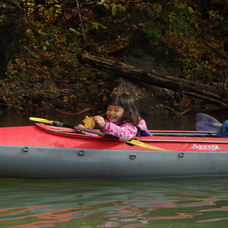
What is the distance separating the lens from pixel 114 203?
4094mm

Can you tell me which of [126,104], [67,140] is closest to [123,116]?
[126,104]

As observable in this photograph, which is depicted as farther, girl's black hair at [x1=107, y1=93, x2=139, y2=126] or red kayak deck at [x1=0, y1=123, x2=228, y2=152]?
girl's black hair at [x1=107, y1=93, x2=139, y2=126]

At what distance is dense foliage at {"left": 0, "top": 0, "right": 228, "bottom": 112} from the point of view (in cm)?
1161

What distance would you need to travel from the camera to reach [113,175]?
511 centimetres

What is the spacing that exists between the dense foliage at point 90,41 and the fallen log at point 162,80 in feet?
2.40

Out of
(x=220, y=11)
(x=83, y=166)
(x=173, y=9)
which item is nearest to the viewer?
(x=83, y=166)

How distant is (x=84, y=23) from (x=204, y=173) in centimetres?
926

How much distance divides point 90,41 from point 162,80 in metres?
3.34

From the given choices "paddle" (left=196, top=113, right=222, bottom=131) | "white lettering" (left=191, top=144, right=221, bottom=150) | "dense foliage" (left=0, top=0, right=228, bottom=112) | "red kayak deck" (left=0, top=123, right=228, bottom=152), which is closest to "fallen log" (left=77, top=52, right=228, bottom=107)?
"dense foliage" (left=0, top=0, right=228, bottom=112)

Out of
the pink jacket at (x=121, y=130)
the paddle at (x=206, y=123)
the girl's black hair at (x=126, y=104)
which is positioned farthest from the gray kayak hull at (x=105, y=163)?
the paddle at (x=206, y=123)

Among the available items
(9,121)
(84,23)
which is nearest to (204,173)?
(9,121)

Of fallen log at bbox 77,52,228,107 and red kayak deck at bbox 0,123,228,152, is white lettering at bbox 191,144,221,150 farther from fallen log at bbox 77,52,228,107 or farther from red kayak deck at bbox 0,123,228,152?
fallen log at bbox 77,52,228,107

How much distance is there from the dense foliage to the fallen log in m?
0.73

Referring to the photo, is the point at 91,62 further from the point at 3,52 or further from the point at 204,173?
the point at 204,173
